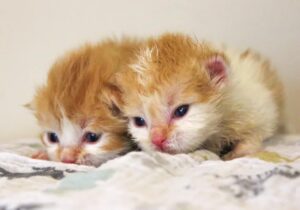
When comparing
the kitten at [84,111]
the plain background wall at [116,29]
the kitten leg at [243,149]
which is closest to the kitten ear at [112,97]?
the kitten at [84,111]

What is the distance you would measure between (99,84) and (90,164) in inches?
6.6

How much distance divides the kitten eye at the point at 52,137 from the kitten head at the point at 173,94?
177mm

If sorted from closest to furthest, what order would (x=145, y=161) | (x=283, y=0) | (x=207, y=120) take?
(x=145, y=161) → (x=207, y=120) → (x=283, y=0)

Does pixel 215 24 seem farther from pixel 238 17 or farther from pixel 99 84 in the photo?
pixel 99 84

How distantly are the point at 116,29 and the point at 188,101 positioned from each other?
0.63 meters

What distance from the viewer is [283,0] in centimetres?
150

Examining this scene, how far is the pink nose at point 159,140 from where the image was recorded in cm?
98

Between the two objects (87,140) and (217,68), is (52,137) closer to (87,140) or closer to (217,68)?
(87,140)

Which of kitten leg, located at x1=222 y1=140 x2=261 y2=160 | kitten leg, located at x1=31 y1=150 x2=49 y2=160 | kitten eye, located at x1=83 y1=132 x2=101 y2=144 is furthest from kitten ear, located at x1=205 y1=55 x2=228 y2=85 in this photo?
kitten leg, located at x1=31 y1=150 x2=49 y2=160

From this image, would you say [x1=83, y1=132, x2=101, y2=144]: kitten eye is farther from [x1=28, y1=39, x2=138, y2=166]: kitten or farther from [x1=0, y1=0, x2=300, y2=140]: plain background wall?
[x1=0, y1=0, x2=300, y2=140]: plain background wall

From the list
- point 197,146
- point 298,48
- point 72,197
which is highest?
point 298,48

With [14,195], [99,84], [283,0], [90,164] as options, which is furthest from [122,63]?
[283,0]

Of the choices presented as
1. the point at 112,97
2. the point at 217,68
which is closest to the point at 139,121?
the point at 112,97

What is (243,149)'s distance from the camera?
1097 millimetres
